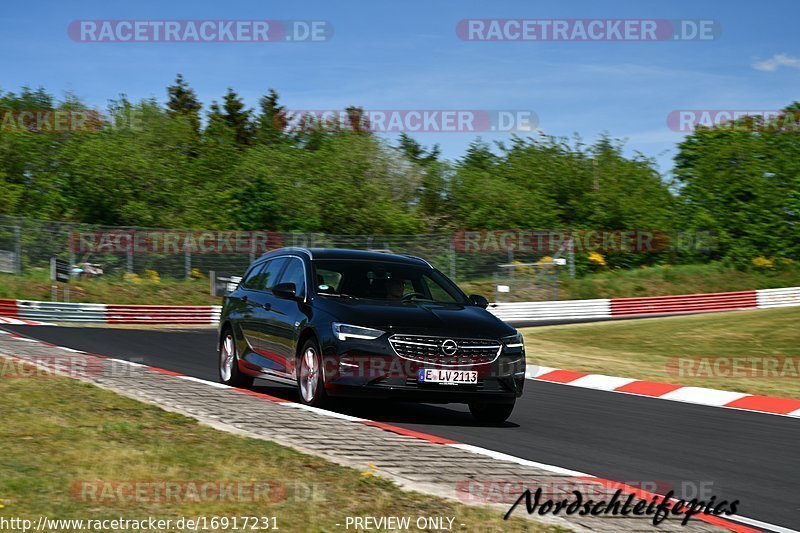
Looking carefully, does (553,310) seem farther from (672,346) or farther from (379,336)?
(379,336)

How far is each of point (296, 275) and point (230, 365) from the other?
6.48 ft

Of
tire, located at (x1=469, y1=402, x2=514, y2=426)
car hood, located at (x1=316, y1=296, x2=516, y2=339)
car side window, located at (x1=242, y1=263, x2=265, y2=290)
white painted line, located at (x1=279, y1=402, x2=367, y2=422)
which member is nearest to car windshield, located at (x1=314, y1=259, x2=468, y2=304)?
car hood, located at (x1=316, y1=296, x2=516, y2=339)

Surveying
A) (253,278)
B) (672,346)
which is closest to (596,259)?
(672,346)

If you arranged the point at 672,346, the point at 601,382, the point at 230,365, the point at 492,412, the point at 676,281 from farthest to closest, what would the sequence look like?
1. the point at 676,281
2. the point at 672,346
3. the point at 601,382
4. the point at 230,365
5. the point at 492,412

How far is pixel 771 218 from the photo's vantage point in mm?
58969

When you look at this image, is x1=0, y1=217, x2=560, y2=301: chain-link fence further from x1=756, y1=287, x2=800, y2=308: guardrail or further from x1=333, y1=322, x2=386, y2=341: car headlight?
x1=333, y1=322, x2=386, y2=341: car headlight

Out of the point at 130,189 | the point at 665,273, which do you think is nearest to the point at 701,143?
the point at 665,273

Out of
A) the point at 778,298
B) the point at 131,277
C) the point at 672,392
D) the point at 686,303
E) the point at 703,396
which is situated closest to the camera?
the point at 703,396

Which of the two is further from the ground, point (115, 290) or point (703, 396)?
point (115, 290)

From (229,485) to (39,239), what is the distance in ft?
112

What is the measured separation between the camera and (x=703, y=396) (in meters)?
14.4

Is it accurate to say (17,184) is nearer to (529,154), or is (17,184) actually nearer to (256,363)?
(529,154)

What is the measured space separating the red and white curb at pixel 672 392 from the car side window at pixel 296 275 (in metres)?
5.67

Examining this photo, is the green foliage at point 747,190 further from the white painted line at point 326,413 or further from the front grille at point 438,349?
the white painted line at point 326,413
